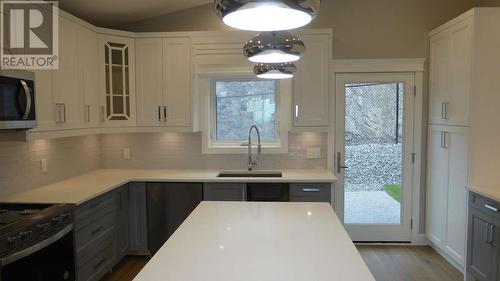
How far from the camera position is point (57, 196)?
2949 mm

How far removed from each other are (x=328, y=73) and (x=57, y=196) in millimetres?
2812

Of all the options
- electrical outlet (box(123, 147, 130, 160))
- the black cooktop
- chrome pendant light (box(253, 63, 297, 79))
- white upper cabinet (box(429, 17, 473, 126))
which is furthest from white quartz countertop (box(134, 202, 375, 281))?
electrical outlet (box(123, 147, 130, 160))

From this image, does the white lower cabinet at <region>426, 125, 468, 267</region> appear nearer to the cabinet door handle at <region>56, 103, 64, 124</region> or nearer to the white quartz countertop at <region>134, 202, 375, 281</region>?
the white quartz countertop at <region>134, 202, 375, 281</region>

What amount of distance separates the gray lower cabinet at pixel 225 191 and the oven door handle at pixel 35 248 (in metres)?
1.40

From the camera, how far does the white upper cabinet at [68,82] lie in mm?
3053

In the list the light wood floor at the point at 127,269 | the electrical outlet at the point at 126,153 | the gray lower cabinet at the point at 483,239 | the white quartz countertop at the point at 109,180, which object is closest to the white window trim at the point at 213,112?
the white quartz countertop at the point at 109,180

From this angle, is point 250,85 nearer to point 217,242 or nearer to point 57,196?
point 57,196

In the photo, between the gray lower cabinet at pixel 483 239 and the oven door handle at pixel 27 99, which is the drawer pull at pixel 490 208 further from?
the oven door handle at pixel 27 99

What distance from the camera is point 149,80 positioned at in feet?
13.2

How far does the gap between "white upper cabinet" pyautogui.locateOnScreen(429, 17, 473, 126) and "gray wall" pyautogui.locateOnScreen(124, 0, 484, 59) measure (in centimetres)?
23

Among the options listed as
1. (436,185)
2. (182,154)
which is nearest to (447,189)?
(436,185)

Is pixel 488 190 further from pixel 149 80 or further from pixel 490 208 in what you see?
pixel 149 80

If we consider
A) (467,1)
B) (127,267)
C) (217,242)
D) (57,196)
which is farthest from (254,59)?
(467,1)

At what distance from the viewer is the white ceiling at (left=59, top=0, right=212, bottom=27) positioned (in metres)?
3.52
